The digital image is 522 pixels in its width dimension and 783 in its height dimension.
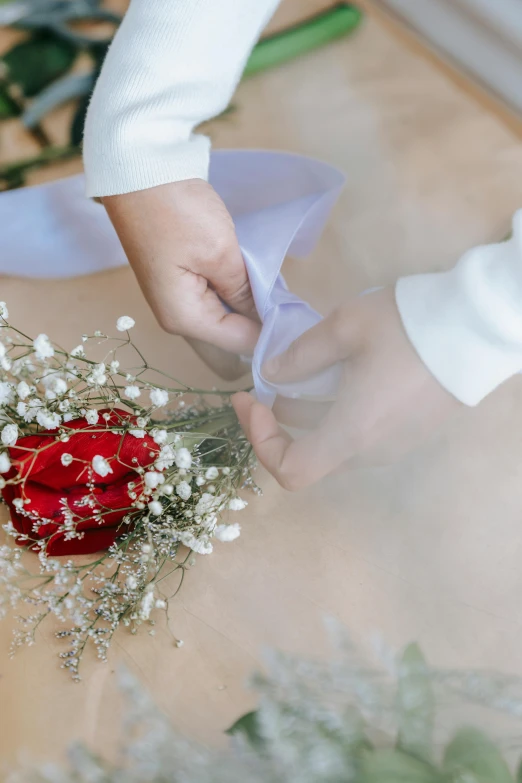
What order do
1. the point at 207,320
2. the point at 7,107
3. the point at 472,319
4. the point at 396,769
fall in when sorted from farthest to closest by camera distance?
the point at 7,107
the point at 207,320
the point at 472,319
the point at 396,769

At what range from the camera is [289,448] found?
1.33 feet

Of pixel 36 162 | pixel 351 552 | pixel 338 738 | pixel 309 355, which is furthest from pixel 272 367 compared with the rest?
pixel 36 162

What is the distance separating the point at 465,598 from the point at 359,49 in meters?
0.57

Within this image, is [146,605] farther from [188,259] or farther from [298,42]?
[298,42]

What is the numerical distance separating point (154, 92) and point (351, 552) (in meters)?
0.34

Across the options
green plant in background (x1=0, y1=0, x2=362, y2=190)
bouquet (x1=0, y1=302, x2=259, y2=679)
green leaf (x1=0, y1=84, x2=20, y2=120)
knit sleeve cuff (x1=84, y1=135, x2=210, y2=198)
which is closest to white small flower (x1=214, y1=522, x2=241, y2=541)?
bouquet (x1=0, y1=302, x2=259, y2=679)

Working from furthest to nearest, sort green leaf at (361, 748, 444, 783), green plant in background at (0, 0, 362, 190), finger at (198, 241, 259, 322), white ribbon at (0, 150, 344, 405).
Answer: green plant in background at (0, 0, 362, 190)
white ribbon at (0, 150, 344, 405)
finger at (198, 241, 259, 322)
green leaf at (361, 748, 444, 783)

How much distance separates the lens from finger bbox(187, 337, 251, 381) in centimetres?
51

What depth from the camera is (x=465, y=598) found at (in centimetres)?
36

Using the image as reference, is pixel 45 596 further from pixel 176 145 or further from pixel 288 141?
pixel 288 141

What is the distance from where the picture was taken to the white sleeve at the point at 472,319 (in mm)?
358

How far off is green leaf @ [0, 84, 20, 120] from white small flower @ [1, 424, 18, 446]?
47 centimetres

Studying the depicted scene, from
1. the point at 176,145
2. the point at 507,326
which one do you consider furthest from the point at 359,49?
the point at 507,326

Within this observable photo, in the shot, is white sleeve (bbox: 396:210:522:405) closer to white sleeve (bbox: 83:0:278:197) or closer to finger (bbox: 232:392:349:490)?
finger (bbox: 232:392:349:490)
